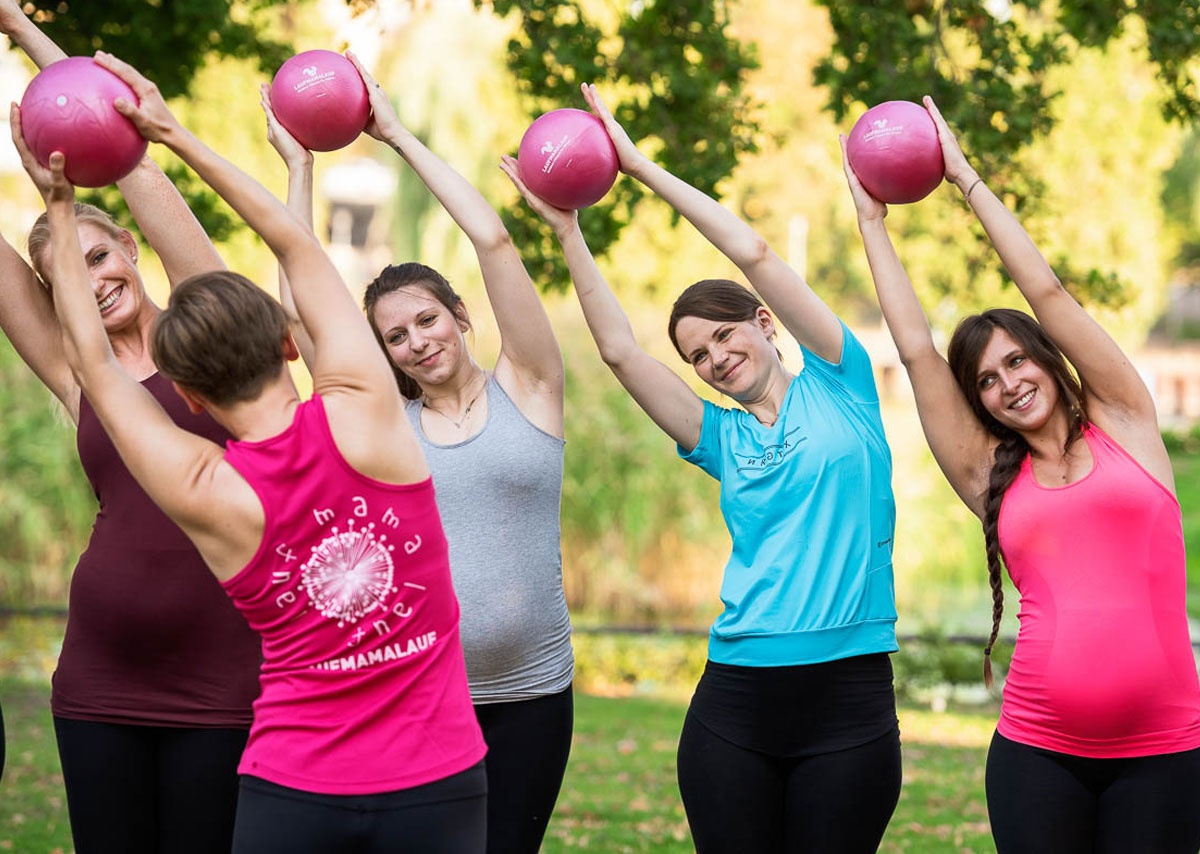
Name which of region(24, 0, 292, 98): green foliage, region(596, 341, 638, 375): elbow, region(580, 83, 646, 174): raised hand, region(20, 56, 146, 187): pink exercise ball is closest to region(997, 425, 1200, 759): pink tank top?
region(596, 341, 638, 375): elbow

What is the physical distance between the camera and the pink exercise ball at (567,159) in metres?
3.54

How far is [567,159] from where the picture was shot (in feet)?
11.6

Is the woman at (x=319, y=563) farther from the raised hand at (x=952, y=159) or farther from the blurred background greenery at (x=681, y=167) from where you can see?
the blurred background greenery at (x=681, y=167)

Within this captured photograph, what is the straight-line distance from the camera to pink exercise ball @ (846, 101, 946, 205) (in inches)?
134

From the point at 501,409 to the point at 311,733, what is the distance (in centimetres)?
122

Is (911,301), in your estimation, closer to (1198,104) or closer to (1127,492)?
(1127,492)

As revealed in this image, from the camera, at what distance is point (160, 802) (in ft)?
9.94

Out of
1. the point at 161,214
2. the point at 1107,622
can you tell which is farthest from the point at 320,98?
the point at 1107,622

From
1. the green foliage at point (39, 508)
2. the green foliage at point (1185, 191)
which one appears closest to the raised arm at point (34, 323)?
the green foliage at point (39, 508)

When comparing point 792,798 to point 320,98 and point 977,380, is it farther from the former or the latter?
point 320,98

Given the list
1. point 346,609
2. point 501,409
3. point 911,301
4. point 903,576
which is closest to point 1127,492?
point 911,301

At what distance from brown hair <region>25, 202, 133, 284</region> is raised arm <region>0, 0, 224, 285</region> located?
70mm

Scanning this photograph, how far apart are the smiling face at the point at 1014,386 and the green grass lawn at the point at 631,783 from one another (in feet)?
10.6

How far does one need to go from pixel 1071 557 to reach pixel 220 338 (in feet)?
6.18
